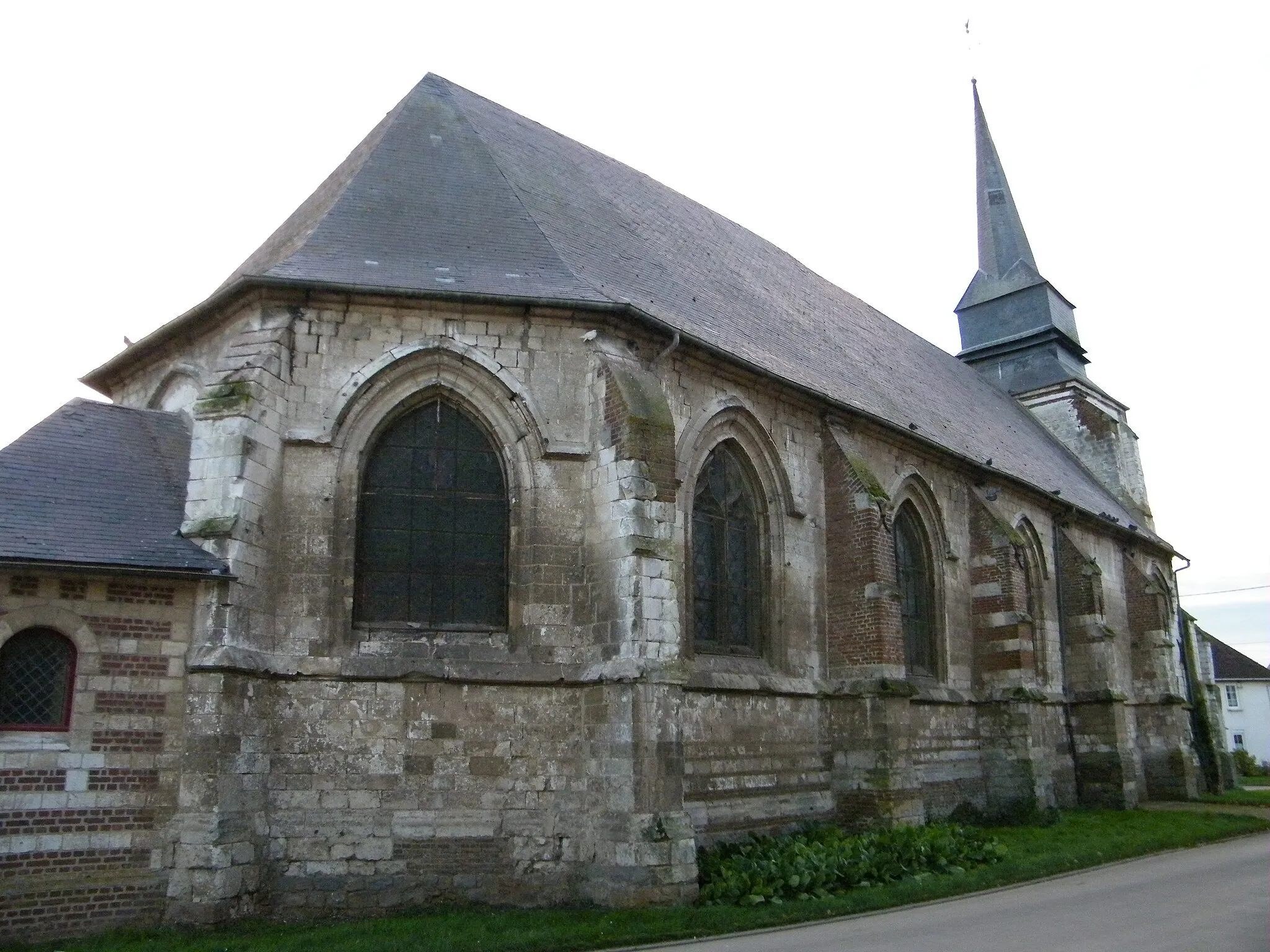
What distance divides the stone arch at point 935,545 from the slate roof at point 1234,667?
1422 inches

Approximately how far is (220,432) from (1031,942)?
810 centimetres

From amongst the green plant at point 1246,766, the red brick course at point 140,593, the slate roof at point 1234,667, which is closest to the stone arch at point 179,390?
the red brick course at point 140,593

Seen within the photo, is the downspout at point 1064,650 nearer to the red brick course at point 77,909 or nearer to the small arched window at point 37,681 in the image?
the red brick course at point 77,909

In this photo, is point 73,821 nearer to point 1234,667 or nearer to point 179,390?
point 179,390

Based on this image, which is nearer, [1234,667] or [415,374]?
[415,374]

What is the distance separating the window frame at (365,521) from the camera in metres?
10.4

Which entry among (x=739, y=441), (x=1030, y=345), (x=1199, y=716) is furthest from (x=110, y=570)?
(x=1030, y=345)

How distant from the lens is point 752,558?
1337 centimetres

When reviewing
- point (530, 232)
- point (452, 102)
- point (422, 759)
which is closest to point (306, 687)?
point (422, 759)

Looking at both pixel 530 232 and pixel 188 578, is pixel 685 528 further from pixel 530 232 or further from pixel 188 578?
pixel 188 578

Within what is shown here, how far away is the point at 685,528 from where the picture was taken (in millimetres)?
12172

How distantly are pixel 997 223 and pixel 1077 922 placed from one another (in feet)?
85.8

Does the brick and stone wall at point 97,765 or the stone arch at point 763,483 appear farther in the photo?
the stone arch at point 763,483

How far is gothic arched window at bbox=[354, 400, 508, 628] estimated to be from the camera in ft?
34.6
